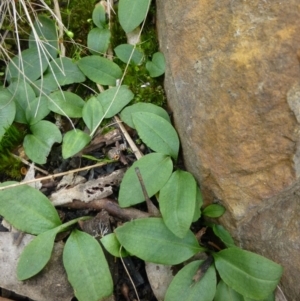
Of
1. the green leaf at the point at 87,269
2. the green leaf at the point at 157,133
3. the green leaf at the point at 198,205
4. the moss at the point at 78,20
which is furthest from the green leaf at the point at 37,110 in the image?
the green leaf at the point at 198,205

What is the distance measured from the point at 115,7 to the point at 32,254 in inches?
44.7

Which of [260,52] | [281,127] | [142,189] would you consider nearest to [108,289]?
[142,189]

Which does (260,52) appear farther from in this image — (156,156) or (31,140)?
(31,140)

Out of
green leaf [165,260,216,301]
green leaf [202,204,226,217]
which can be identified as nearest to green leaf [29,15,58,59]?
green leaf [202,204,226,217]

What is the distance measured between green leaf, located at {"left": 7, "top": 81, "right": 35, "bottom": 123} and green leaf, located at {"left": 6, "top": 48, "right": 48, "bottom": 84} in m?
0.05

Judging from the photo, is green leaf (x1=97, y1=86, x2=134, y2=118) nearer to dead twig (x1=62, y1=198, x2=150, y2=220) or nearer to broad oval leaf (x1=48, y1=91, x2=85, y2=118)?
broad oval leaf (x1=48, y1=91, x2=85, y2=118)

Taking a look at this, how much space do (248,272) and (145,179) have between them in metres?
0.50

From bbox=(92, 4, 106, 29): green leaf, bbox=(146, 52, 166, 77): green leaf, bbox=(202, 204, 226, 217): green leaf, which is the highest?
bbox=(92, 4, 106, 29): green leaf

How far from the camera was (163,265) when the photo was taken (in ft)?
5.87

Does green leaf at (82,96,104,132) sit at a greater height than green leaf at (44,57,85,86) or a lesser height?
lesser

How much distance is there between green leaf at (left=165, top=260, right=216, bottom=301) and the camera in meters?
1.67

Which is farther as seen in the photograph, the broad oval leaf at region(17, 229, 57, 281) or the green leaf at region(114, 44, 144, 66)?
the green leaf at region(114, 44, 144, 66)

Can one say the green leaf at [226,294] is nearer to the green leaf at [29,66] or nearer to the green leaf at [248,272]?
the green leaf at [248,272]

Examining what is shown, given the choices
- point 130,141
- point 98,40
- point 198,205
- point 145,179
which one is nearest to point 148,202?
point 145,179
